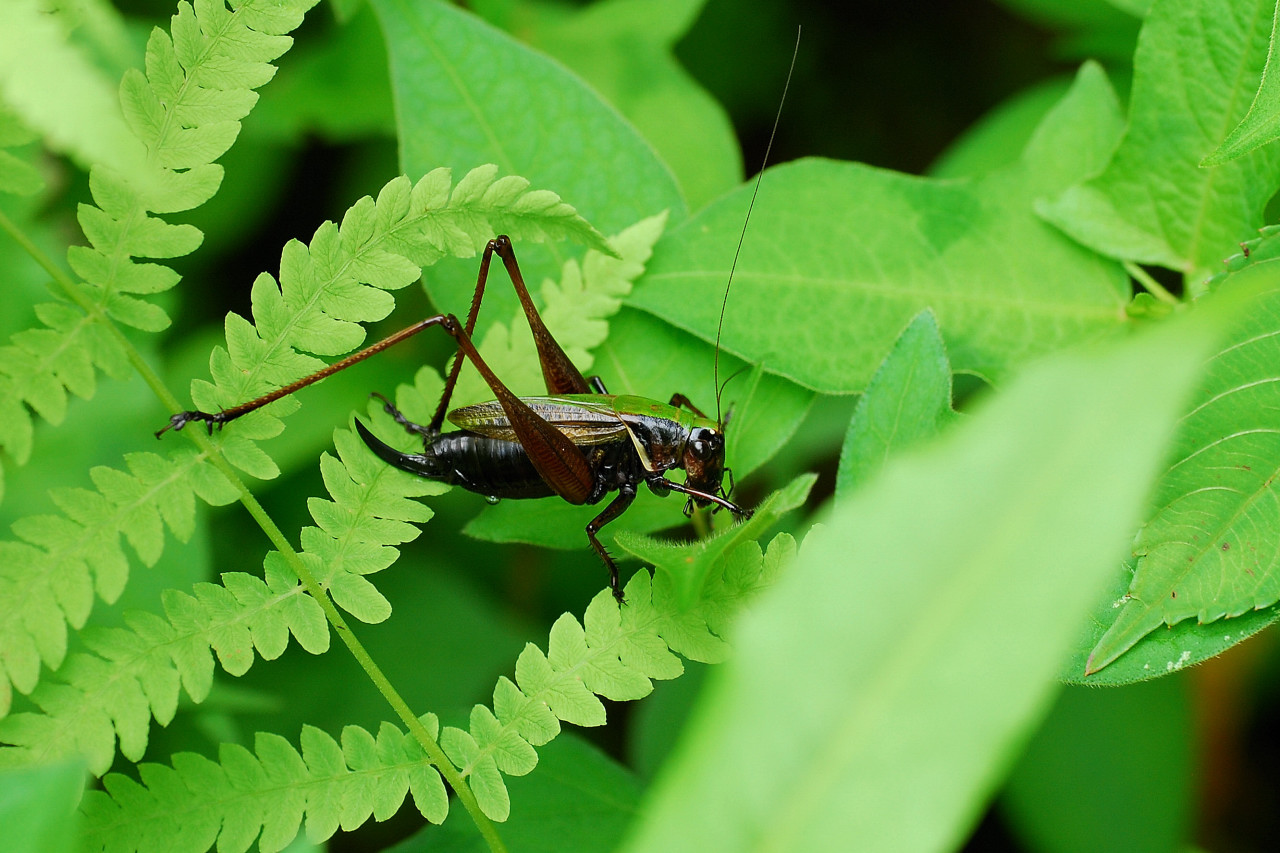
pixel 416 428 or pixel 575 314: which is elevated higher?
pixel 575 314

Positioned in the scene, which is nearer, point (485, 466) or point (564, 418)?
point (485, 466)

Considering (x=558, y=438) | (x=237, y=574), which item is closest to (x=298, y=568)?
(x=237, y=574)

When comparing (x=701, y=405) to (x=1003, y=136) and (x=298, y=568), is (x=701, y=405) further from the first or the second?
(x=1003, y=136)

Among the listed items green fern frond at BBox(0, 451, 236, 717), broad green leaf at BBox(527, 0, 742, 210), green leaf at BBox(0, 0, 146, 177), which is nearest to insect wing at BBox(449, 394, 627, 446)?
green fern frond at BBox(0, 451, 236, 717)

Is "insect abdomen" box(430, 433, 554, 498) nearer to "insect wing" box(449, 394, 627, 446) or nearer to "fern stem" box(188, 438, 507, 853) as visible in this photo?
"insect wing" box(449, 394, 627, 446)

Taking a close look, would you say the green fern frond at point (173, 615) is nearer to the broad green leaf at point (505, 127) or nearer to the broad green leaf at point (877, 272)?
the broad green leaf at point (505, 127)

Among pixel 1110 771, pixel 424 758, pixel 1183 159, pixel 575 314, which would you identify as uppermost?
pixel 1183 159

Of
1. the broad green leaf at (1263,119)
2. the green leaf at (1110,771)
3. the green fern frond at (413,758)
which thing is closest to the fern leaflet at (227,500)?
the green fern frond at (413,758)
